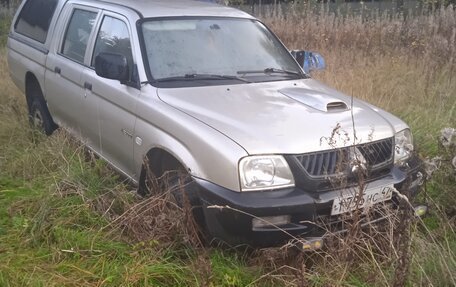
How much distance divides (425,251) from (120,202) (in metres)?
2.07

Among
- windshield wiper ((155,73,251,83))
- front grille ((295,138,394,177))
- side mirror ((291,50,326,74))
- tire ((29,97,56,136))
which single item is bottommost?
tire ((29,97,56,136))

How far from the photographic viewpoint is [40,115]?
608 cm

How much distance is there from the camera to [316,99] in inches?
156

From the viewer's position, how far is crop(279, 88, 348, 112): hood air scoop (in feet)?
12.6

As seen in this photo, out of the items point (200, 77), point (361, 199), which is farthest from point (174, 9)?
point (361, 199)

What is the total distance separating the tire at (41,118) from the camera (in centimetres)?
595

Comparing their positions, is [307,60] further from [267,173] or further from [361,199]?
[361,199]

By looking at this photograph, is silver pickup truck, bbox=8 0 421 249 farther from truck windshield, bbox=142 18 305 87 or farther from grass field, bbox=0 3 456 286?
grass field, bbox=0 3 456 286

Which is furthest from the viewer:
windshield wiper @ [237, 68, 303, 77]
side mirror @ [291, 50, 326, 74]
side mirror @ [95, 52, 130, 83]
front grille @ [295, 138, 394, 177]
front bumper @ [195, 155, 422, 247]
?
side mirror @ [291, 50, 326, 74]

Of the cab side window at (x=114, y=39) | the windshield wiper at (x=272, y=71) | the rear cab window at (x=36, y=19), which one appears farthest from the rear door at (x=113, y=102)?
the rear cab window at (x=36, y=19)

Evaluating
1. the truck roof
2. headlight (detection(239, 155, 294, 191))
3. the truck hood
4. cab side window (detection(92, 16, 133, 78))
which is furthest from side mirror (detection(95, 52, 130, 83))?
headlight (detection(239, 155, 294, 191))

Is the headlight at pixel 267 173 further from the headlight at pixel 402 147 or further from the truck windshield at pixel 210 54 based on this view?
the truck windshield at pixel 210 54

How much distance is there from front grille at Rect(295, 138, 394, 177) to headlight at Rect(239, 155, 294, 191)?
0.11 metres

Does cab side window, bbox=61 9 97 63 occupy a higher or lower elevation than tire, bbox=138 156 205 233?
higher
